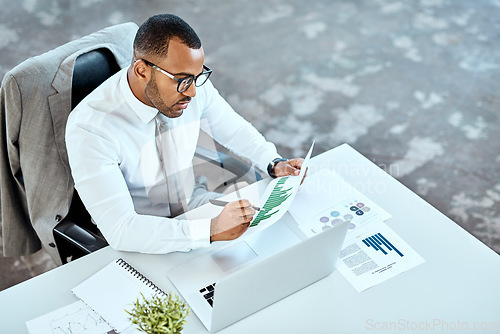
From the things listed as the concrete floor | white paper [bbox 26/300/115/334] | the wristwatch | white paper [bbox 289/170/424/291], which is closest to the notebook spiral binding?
white paper [bbox 26/300/115/334]

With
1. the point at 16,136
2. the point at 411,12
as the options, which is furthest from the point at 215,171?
the point at 411,12

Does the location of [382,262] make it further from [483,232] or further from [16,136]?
[483,232]

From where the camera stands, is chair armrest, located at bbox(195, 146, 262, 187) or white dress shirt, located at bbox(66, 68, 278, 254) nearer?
white dress shirt, located at bbox(66, 68, 278, 254)

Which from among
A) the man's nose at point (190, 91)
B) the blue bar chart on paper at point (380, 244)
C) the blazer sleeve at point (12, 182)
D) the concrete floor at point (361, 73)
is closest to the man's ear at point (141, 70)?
the man's nose at point (190, 91)

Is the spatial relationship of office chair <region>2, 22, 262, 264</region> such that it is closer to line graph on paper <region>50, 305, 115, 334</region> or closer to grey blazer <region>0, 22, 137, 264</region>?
grey blazer <region>0, 22, 137, 264</region>

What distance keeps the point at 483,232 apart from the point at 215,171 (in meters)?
1.47

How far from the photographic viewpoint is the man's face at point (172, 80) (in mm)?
1671

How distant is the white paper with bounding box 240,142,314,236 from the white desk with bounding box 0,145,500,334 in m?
0.22

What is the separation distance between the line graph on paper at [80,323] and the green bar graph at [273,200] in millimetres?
487

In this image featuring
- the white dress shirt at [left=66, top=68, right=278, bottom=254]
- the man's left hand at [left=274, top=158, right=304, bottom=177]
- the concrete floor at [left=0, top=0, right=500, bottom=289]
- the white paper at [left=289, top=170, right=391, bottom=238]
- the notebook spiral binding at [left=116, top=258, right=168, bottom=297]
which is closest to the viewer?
the notebook spiral binding at [left=116, top=258, right=168, bottom=297]

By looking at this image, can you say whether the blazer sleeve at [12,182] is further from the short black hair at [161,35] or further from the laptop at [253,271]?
the laptop at [253,271]

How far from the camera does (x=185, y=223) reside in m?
1.64

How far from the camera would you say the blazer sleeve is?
1.70 meters

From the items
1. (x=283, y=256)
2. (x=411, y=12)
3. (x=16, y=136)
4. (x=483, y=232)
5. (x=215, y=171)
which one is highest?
(x=16, y=136)
